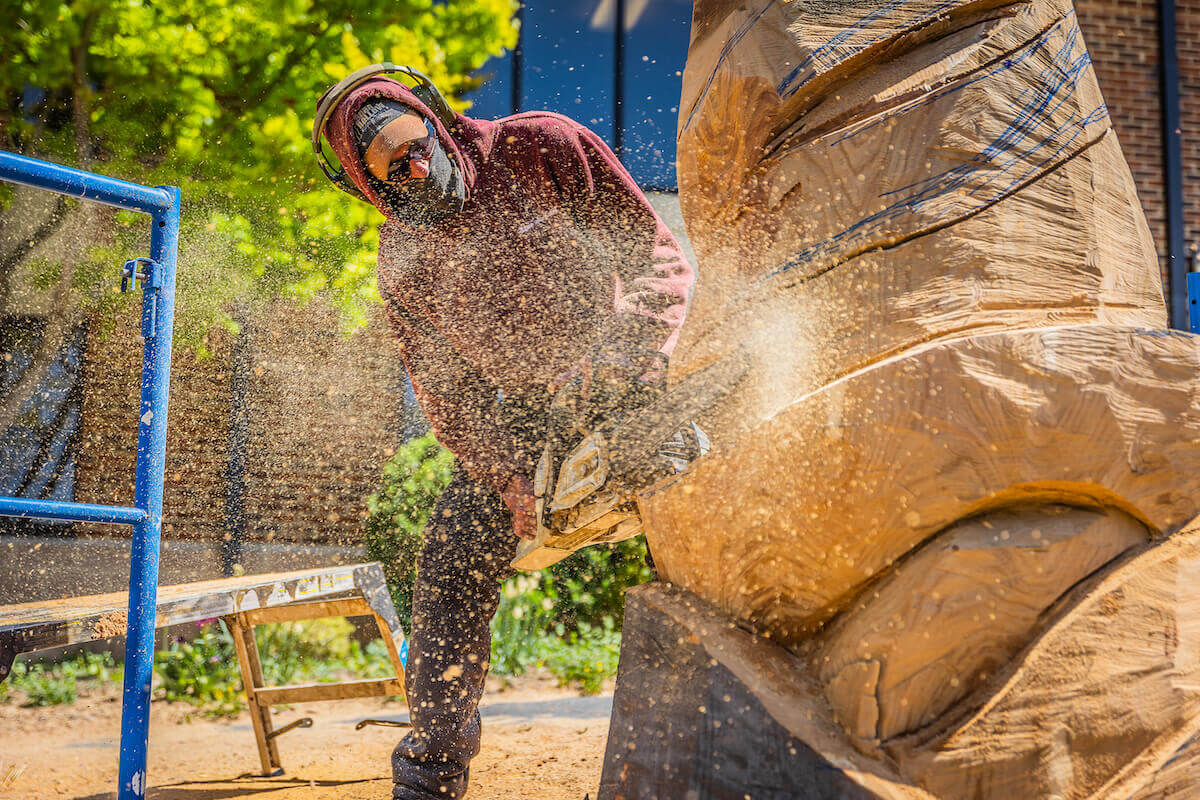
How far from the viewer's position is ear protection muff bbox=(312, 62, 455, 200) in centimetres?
183

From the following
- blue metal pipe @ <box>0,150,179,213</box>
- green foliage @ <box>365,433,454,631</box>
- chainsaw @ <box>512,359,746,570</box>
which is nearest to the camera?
chainsaw @ <box>512,359,746,570</box>

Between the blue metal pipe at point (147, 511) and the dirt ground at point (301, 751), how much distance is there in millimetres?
920

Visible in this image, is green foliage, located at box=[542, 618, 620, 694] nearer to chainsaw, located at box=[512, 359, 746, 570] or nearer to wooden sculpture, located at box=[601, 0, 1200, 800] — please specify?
chainsaw, located at box=[512, 359, 746, 570]

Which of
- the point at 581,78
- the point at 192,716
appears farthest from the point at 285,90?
the point at 192,716

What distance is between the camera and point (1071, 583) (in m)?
0.82


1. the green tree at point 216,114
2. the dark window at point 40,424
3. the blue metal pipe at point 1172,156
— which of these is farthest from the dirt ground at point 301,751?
the blue metal pipe at point 1172,156

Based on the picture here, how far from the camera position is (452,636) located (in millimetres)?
2084

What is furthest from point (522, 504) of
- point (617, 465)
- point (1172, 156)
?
point (1172, 156)

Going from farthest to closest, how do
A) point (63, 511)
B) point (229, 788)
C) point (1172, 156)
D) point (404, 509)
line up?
point (1172, 156) → point (404, 509) → point (229, 788) → point (63, 511)

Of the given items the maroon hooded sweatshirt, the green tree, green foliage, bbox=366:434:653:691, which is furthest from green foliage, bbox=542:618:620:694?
the maroon hooded sweatshirt

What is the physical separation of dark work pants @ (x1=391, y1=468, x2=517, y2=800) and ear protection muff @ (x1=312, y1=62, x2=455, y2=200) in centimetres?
80

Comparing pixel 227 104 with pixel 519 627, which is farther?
pixel 227 104

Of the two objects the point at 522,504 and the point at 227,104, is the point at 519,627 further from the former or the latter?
the point at 227,104

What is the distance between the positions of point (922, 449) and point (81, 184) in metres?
1.74
